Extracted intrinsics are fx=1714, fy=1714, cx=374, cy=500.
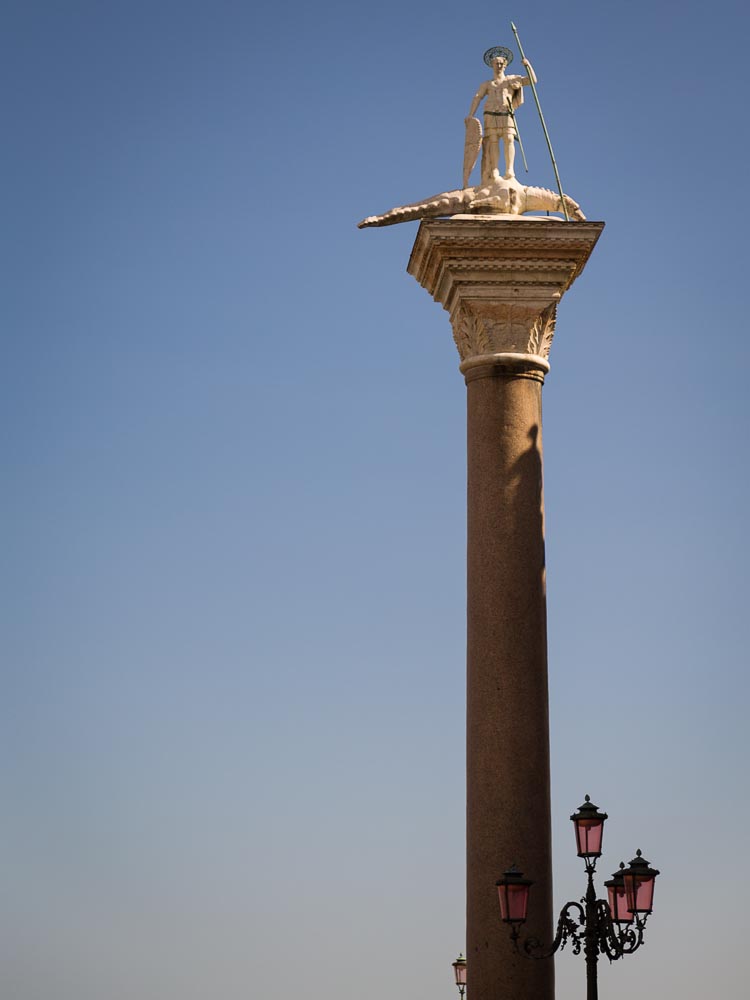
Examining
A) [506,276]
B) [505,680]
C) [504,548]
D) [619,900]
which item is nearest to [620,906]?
[619,900]

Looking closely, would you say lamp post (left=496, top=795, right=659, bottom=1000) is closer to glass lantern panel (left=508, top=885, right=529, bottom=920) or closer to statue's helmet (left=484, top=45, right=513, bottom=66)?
glass lantern panel (left=508, top=885, right=529, bottom=920)

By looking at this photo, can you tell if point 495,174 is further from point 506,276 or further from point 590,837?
point 590,837

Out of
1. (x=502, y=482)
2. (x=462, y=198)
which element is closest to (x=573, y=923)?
(x=502, y=482)

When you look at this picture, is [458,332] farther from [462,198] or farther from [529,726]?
[529,726]

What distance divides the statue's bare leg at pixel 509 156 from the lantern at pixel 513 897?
8.29 meters

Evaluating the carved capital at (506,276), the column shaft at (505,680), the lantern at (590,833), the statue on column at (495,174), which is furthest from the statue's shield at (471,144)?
the lantern at (590,833)

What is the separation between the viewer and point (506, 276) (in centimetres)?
1822

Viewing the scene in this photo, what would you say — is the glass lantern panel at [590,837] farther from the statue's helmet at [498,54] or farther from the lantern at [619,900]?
the statue's helmet at [498,54]

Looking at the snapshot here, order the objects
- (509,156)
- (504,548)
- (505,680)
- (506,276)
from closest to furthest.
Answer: (505,680), (504,548), (506,276), (509,156)

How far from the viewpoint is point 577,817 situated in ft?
49.9

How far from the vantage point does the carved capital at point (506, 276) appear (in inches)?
709

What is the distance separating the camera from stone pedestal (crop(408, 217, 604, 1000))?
54.3ft

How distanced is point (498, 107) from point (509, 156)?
2.17ft

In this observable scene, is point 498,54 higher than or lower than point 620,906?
higher
